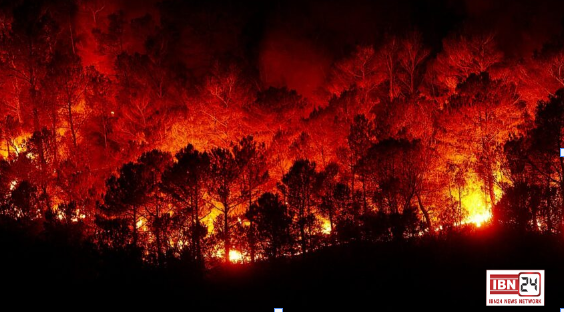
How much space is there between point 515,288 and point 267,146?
15.1 meters

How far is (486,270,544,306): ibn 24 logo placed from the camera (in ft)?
35.9

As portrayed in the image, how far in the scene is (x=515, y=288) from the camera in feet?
37.5

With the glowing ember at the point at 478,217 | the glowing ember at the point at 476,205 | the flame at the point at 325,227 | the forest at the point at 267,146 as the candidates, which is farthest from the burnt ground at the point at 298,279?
the glowing ember at the point at 476,205

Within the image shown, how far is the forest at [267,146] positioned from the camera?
57.0 ft

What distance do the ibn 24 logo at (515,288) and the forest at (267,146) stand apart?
390cm

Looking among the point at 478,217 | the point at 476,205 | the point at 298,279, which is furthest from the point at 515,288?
the point at 476,205

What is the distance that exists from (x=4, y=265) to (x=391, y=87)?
23129 millimetres

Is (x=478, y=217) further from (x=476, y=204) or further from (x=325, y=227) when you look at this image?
(x=325, y=227)

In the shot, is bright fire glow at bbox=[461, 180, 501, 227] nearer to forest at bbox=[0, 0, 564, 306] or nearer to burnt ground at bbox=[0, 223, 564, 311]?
forest at bbox=[0, 0, 564, 306]

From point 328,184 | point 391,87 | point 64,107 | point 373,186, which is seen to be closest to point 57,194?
point 64,107

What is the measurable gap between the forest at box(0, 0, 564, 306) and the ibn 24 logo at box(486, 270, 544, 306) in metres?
3.90

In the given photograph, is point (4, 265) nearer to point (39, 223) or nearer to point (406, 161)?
point (39, 223)

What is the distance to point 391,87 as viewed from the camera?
98.6 ft

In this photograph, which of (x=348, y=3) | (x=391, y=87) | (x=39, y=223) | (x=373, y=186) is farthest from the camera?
(x=348, y=3)
